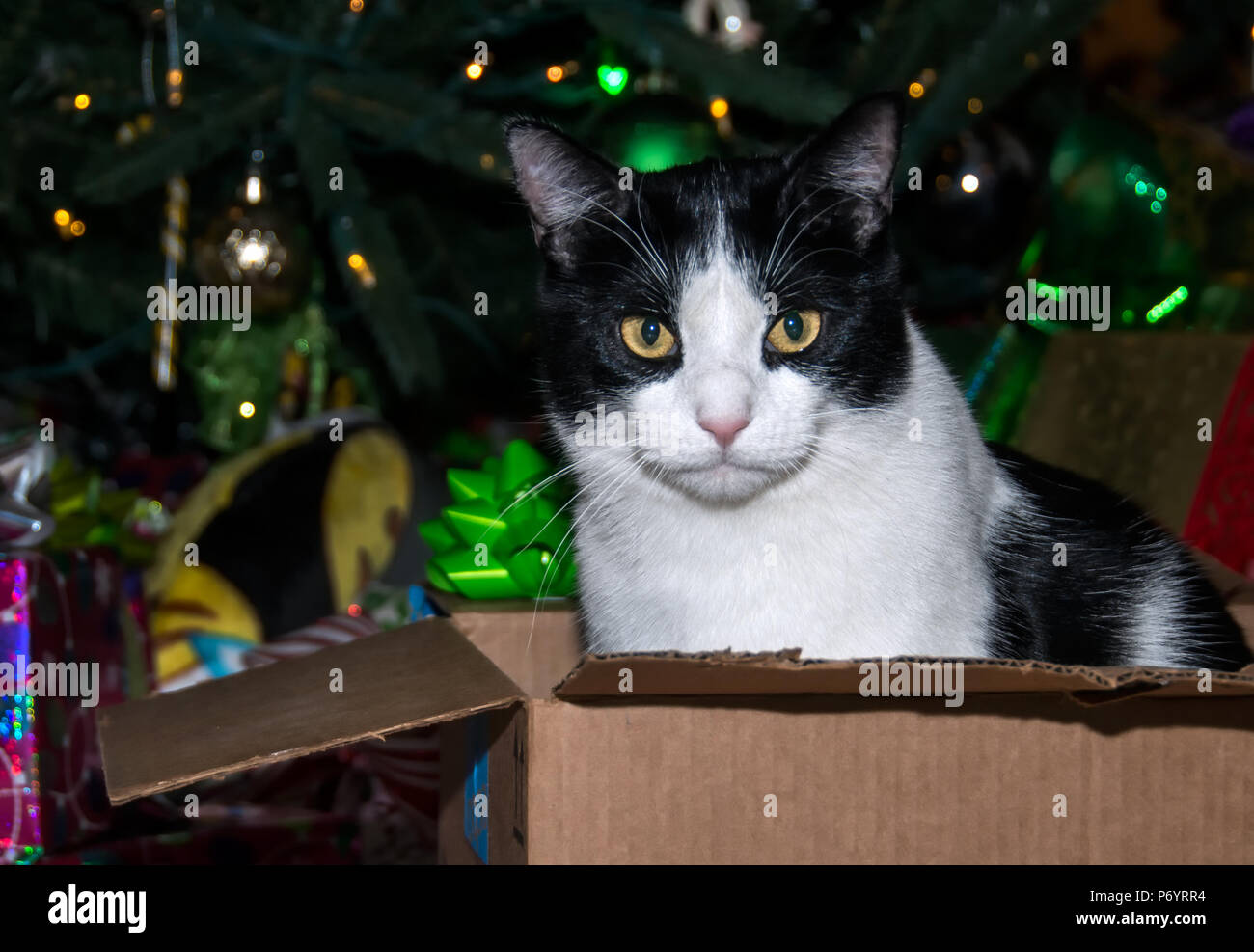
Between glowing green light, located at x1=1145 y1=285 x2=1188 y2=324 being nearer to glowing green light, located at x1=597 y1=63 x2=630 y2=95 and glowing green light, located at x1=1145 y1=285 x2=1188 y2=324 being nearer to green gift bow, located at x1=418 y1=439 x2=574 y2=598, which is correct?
glowing green light, located at x1=597 y1=63 x2=630 y2=95

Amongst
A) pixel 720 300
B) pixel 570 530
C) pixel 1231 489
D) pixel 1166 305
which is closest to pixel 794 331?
pixel 720 300

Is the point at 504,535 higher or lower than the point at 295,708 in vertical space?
higher

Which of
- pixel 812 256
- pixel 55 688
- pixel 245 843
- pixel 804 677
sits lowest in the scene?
pixel 245 843

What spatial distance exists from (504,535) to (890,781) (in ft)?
2.11

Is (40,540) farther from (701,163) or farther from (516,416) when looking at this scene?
(516,416)

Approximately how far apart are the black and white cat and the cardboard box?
13 cm

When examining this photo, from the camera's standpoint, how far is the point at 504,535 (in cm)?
140

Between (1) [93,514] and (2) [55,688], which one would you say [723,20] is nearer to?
(1) [93,514]

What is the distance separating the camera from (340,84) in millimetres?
1603

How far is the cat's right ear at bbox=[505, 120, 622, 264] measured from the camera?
1097mm

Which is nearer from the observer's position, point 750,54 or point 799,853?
point 799,853

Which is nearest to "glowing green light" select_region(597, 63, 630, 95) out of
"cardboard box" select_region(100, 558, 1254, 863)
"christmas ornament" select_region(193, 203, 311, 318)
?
"christmas ornament" select_region(193, 203, 311, 318)

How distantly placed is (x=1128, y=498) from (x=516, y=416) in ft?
4.79
